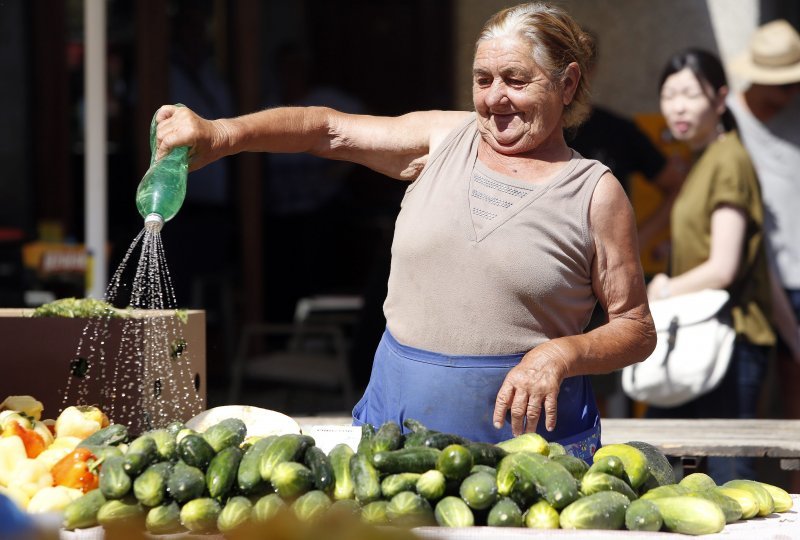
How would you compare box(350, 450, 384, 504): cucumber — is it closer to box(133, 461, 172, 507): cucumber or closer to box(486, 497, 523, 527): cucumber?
box(486, 497, 523, 527): cucumber

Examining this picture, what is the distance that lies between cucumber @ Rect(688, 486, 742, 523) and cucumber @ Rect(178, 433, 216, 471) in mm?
930

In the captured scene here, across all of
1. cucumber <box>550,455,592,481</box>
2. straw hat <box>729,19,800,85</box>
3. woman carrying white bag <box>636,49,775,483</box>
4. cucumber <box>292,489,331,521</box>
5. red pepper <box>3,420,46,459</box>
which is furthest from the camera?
straw hat <box>729,19,800,85</box>

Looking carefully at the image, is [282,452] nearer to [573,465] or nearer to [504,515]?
[504,515]

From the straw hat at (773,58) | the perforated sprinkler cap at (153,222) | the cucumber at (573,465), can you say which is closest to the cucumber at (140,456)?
the perforated sprinkler cap at (153,222)

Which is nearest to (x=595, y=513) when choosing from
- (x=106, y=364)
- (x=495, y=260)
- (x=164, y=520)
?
(x=495, y=260)

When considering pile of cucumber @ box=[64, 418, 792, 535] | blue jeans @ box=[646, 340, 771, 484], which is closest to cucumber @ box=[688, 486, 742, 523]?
pile of cucumber @ box=[64, 418, 792, 535]

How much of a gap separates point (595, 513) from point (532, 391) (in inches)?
13.8

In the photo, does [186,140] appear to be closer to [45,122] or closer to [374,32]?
[45,122]

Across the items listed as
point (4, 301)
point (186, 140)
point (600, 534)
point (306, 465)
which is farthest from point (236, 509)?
point (4, 301)

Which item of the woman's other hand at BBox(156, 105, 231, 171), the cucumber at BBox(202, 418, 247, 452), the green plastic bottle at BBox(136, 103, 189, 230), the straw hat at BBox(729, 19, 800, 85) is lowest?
the cucumber at BBox(202, 418, 247, 452)

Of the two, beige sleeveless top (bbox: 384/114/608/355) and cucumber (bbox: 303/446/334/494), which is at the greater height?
beige sleeveless top (bbox: 384/114/608/355)

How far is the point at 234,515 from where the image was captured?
200 centimetres

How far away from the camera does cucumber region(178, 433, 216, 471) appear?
85.0 inches

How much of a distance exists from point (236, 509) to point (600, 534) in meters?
0.65
